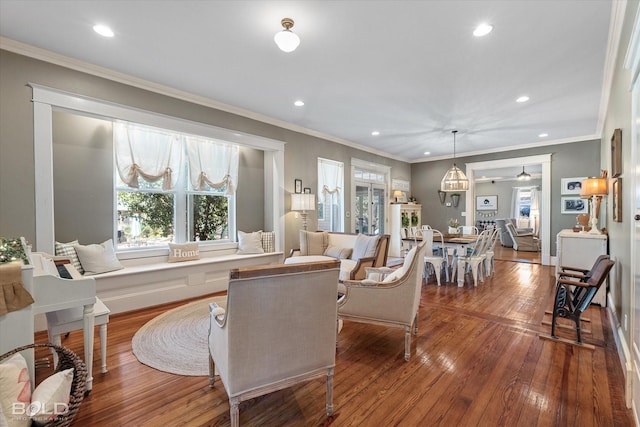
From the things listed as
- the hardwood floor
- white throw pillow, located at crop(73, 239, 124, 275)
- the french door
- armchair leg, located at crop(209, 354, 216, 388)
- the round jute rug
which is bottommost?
the hardwood floor

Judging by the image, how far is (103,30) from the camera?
2.66m

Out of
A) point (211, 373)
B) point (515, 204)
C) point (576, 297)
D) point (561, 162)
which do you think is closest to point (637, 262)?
point (576, 297)

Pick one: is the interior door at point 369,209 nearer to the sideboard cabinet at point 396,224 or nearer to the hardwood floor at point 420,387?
the sideboard cabinet at point 396,224

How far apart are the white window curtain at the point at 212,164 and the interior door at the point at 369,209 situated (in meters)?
3.28

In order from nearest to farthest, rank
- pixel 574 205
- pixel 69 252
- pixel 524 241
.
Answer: pixel 69 252, pixel 574 205, pixel 524 241

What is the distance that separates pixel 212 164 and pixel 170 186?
0.78 m

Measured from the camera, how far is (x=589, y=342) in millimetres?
2830

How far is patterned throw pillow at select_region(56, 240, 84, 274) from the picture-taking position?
3324 millimetres

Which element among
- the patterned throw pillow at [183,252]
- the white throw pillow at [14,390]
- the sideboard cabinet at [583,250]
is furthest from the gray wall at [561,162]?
the white throw pillow at [14,390]

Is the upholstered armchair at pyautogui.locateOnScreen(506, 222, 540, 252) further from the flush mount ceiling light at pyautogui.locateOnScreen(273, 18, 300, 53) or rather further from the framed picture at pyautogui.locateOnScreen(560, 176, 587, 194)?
the flush mount ceiling light at pyautogui.locateOnScreen(273, 18, 300, 53)

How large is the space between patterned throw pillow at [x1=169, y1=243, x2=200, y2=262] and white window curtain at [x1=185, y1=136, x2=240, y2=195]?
3.02 feet

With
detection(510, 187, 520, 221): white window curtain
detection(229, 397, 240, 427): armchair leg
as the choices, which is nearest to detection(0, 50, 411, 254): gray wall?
detection(229, 397, 240, 427): armchair leg

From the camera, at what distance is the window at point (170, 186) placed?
4.05 metres

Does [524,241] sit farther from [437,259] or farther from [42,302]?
[42,302]
